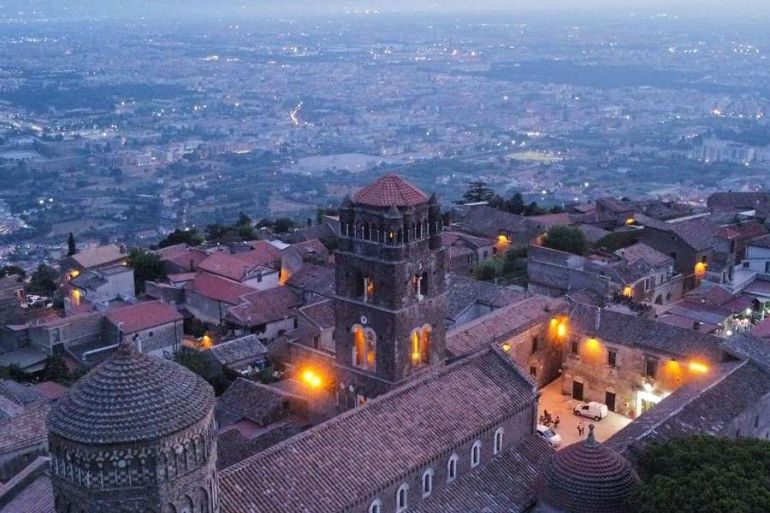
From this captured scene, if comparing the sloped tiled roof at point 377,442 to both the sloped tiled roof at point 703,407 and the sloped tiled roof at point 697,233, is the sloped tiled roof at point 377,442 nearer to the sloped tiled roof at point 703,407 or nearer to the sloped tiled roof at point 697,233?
the sloped tiled roof at point 703,407

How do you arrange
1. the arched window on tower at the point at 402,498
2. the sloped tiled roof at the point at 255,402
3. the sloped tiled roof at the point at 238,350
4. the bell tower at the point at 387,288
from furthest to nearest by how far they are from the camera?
the sloped tiled roof at the point at 238,350
the sloped tiled roof at the point at 255,402
the bell tower at the point at 387,288
the arched window on tower at the point at 402,498

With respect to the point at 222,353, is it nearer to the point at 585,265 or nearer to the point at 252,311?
the point at 252,311

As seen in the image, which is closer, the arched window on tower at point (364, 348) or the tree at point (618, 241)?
the arched window on tower at point (364, 348)

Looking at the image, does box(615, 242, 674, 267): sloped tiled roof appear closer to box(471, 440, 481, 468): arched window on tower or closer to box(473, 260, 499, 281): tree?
box(473, 260, 499, 281): tree

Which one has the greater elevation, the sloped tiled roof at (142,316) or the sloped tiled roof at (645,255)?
the sloped tiled roof at (645,255)

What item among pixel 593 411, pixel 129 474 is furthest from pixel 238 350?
pixel 129 474

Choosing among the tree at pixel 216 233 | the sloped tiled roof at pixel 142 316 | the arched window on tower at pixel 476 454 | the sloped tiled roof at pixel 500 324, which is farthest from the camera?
the tree at pixel 216 233

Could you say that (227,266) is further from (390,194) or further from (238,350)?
(390,194)

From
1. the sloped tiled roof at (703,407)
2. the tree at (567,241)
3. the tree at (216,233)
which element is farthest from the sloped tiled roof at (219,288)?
the sloped tiled roof at (703,407)
